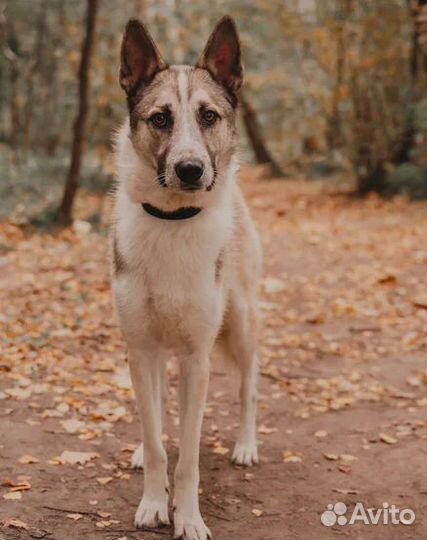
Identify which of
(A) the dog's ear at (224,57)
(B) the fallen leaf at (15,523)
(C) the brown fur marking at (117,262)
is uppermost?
(A) the dog's ear at (224,57)

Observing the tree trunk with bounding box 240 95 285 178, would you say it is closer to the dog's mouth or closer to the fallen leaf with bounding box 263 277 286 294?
the fallen leaf with bounding box 263 277 286 294

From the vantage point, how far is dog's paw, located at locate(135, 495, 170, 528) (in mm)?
3568

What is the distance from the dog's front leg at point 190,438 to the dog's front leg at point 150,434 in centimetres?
10

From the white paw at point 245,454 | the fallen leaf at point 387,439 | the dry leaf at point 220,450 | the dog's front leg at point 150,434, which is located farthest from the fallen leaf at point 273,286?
the dog's front leg at point 150,434

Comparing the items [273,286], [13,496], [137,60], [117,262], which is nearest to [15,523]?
[13,496]

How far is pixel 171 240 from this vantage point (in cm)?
352

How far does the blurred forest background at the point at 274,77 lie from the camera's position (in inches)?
514

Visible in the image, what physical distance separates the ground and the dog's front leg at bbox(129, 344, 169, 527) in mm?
90

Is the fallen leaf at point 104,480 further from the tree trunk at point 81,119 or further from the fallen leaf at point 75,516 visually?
the tree trunk at point 81,119

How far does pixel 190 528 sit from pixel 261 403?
6.62ft

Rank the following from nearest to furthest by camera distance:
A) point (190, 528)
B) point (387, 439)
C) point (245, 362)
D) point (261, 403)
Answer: point (190, 528), point (245, 362), point (387, 439), point (261, 403)

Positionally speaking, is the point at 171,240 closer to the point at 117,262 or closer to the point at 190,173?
the point at 117,262

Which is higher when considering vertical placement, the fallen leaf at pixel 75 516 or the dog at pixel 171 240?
the dog at pixel 171 240

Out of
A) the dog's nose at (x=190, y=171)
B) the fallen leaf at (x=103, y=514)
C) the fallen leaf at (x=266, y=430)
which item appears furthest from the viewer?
the fallen leaf at (x=266, y=430)
